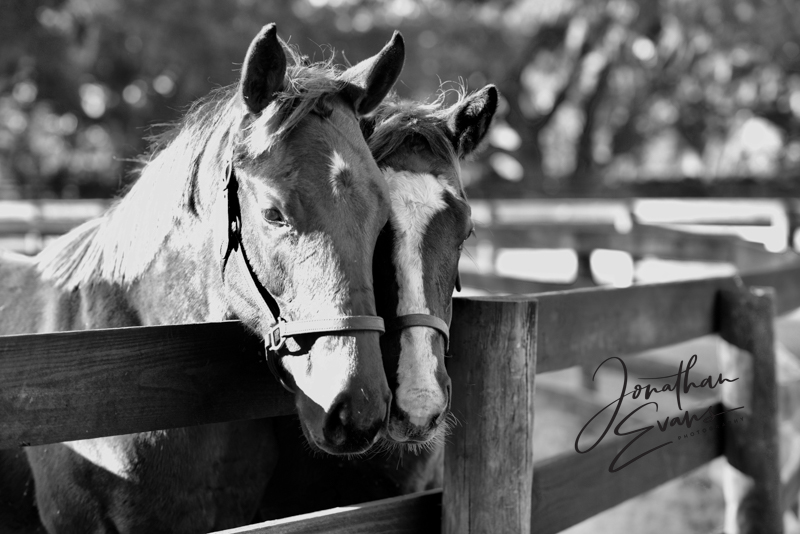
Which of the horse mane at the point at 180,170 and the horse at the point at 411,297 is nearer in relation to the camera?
the horse at the point at 411,297

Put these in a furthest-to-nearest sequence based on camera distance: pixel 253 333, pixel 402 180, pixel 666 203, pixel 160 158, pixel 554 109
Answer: pixel 554 109, pixel 666 203, pixel 160 158, pixel 402 180, pixel 253 333

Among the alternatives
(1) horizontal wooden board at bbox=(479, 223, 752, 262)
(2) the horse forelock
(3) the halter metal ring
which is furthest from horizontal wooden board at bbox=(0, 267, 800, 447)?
(1) horizontal wooden board at bbox=(479, 223, 752, 262)

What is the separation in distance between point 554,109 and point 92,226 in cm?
2158

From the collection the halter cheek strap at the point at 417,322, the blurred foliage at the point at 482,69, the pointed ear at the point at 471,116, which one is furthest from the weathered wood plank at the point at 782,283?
the blurred foliage at the point at 482,69

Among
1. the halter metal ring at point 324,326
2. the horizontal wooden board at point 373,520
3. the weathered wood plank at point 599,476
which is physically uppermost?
the halter metal ring at point 324,326

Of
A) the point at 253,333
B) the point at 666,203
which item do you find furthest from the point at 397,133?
the point at 666,203

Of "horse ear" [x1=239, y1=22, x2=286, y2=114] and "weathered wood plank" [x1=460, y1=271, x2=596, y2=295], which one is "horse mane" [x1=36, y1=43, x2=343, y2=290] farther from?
"weathered wood plank" [x1=460, y1=271, x2=596, y2=295]

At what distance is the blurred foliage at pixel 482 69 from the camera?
1414cm

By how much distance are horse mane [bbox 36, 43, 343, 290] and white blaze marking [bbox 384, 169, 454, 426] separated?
0.35 m

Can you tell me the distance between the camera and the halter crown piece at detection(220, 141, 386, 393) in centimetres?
169

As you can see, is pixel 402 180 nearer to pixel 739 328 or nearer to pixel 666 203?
pixel 739 328

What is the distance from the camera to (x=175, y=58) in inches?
546

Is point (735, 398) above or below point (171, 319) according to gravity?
below

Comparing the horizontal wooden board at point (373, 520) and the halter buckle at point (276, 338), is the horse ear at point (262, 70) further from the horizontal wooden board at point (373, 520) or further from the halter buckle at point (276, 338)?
the horizontal wooden board at point (373, 520)
